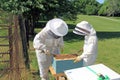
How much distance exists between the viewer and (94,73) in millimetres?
5652

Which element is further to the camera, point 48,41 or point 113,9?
point 113,9

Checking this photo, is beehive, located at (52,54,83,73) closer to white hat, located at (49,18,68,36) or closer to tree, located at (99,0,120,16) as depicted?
white hat, located at (49,18,68,36)

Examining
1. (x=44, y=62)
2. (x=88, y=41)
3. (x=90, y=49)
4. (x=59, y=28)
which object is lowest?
(x=44, y=62)

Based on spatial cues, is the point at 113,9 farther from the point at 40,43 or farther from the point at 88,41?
the point at 88,41

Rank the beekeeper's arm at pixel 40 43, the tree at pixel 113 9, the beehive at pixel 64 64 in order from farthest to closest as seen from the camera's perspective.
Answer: the tree at pixel 113 9 < the beekeeper's arm at pixel 40 43 < the beehive at pixel 64 64

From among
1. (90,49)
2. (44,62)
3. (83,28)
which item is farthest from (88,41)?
(44,62)

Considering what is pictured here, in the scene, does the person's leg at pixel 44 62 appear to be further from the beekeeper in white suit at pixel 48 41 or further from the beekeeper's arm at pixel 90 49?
the beekeeper's arm at pixel 90 49

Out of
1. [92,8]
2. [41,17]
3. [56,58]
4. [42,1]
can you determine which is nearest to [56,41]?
[56,58]

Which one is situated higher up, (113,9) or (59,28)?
(59,28)

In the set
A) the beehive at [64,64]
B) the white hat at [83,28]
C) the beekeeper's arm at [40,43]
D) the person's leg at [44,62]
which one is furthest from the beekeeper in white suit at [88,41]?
the person's leg at [44,62]

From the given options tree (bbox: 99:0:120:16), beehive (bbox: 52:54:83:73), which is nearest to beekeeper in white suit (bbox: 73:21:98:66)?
beehive (bbox: 52:54:83:73)

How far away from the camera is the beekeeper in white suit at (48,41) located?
25.9ft

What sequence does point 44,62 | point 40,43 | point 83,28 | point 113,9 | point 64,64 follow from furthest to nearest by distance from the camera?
point 113,9, point 44,62, point 40,43, point 83,28, point 64,64

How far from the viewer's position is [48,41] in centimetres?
860
